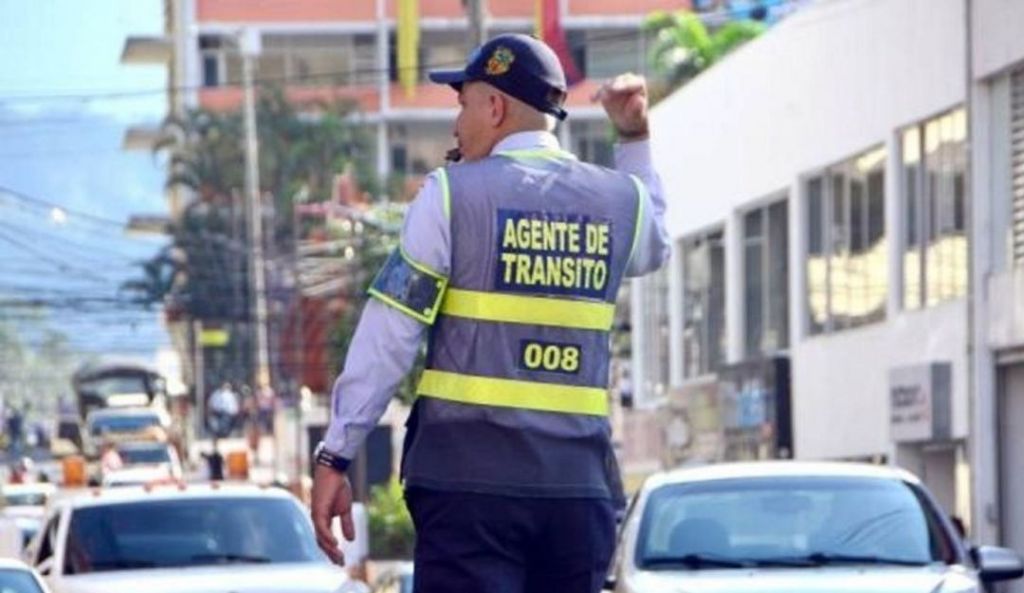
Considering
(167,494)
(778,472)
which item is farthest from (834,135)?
(778,472)

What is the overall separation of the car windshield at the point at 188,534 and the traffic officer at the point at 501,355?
403 inches

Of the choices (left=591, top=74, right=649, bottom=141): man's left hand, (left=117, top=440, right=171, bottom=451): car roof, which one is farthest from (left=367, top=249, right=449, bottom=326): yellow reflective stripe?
(left=117, top=440, right=171, bottom=451): car roof

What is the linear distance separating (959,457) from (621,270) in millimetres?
22653

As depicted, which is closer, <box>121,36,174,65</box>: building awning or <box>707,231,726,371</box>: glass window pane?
<box>707,231,726,371</box>: glass window pane

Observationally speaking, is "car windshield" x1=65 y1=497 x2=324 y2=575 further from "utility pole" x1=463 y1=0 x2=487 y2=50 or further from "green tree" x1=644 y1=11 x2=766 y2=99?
"green tree" x1=644 y1=11 x2=766 y2=99

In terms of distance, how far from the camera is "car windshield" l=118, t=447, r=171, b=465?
59.3 metres

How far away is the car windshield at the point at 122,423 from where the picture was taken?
227 feet

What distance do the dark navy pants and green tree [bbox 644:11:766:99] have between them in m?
48.8

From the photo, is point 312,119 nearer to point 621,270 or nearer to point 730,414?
point 730,414

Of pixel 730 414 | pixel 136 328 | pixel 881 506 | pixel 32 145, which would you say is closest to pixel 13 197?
pixel 136 328

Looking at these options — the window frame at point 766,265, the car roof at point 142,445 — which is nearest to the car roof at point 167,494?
the window frame at point 766,265

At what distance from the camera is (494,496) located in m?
6.34

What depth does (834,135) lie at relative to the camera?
33344 millimetres

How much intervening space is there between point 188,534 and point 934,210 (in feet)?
48.0
